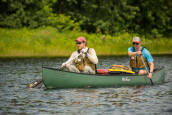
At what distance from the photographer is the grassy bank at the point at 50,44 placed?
27.8m

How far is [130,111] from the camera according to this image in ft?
32.2

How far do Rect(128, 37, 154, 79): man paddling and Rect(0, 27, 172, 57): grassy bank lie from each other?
13.7 metres

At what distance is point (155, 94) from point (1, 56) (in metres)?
15.9

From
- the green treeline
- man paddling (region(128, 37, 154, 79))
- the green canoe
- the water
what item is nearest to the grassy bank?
the green treeline

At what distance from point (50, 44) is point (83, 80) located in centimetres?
1591

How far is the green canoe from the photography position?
13.2 meters

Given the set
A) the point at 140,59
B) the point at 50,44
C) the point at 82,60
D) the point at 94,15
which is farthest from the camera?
the point at 94,15

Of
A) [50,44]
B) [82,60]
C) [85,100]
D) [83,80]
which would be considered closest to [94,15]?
[50,44]

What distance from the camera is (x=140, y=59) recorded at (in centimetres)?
1452

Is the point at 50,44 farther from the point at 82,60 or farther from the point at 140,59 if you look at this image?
the point at 82,60

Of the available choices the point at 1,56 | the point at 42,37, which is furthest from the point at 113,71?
the point at 42,37

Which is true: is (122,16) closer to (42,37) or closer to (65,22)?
(65,22)

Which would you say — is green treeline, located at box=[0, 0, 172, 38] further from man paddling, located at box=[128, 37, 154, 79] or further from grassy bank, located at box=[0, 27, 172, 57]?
man paddling, located at box=[128, 37, 154, 79]

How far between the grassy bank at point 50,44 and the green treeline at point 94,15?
1770 millimetres
